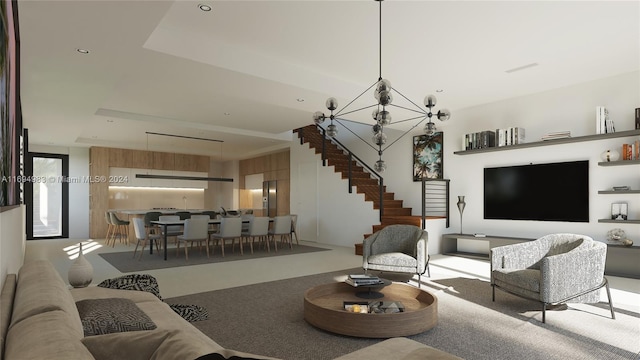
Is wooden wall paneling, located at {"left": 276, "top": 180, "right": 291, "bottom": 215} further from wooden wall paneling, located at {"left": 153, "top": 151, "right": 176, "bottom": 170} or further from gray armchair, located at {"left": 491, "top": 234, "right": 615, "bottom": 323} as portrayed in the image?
gray armchair, located at {"left": 491, "top": 234, "right": 615, "bottom": 323}

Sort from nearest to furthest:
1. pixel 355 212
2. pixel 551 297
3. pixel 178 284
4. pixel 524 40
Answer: pixel 551 297 < pixel 524 40 < pixel 178 284 < pixel 355 212

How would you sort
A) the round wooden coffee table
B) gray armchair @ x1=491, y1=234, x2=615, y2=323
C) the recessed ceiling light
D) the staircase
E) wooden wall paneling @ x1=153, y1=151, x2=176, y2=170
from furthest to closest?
wooden wall paneling @ x1=153, y1=151, x2=176, y2=170 < the staircase < the recessed ceiling light < gray armchair @ x1=491, y1=234, x2=615, y2=323 < the round wooden coffee table

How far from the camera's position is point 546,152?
6738mm

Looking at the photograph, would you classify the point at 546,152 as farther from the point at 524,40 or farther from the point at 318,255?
the point at 318,255

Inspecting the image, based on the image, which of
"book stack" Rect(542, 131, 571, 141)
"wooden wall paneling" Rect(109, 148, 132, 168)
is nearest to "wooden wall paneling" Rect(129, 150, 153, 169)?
"wooden wall paneling" Rect(109, 148, 132, 168)

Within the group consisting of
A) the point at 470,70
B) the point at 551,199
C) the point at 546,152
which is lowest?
the point at 551,199

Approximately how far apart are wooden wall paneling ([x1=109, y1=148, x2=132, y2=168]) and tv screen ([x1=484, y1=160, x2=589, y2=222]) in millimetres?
10477

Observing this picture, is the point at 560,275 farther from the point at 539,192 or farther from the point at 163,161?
the point at 163,161

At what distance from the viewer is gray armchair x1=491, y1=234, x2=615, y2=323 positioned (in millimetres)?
3602

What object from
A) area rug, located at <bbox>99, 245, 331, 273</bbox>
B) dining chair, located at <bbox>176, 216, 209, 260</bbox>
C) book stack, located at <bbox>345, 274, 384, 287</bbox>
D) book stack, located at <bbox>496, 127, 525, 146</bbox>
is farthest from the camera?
dining chair, located at <bbox>176, 216, 209, 260</bbox>

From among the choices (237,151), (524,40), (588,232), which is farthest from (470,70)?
(237,151)

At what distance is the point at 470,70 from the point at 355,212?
4620 mm

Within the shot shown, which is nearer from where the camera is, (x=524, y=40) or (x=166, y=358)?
(x=166, y=358)

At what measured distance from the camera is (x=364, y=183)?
9961 mm
